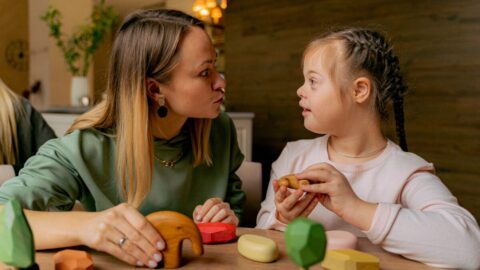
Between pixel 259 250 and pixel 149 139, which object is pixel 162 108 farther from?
pixel 259 250

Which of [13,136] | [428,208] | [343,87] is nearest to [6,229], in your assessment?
[428,208]

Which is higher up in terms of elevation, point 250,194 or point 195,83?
point 195,83

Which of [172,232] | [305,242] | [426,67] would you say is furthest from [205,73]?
[426,67]

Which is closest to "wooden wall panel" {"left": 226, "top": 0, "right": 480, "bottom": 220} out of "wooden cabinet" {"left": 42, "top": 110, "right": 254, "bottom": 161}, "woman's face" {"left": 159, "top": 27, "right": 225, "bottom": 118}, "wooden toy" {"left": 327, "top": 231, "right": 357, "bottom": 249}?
"wooden cabinet" {"left": 42, "top": 110, "right": 254, "bottom": 161}

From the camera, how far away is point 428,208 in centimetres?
103

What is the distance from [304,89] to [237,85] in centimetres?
370

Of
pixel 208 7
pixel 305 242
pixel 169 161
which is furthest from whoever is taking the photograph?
pixel 208 7

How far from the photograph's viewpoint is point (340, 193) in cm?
96

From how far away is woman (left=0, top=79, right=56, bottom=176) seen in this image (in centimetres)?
191

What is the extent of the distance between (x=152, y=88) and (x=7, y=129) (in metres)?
0.89

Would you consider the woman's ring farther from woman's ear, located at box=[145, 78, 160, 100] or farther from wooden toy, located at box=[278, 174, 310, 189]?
woman's ear, located at box=[145, 78, 160, 100]

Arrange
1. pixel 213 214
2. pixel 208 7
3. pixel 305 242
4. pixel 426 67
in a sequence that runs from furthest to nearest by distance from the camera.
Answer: pixel 208 7
pixel 426 67
pixel 213 214
pixel 305 242


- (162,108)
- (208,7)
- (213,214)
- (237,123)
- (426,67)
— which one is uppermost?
(208,7)

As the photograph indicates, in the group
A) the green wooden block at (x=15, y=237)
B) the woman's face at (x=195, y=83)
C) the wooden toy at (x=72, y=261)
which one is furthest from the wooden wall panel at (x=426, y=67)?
the green wooden block at (x=15, y=237)
